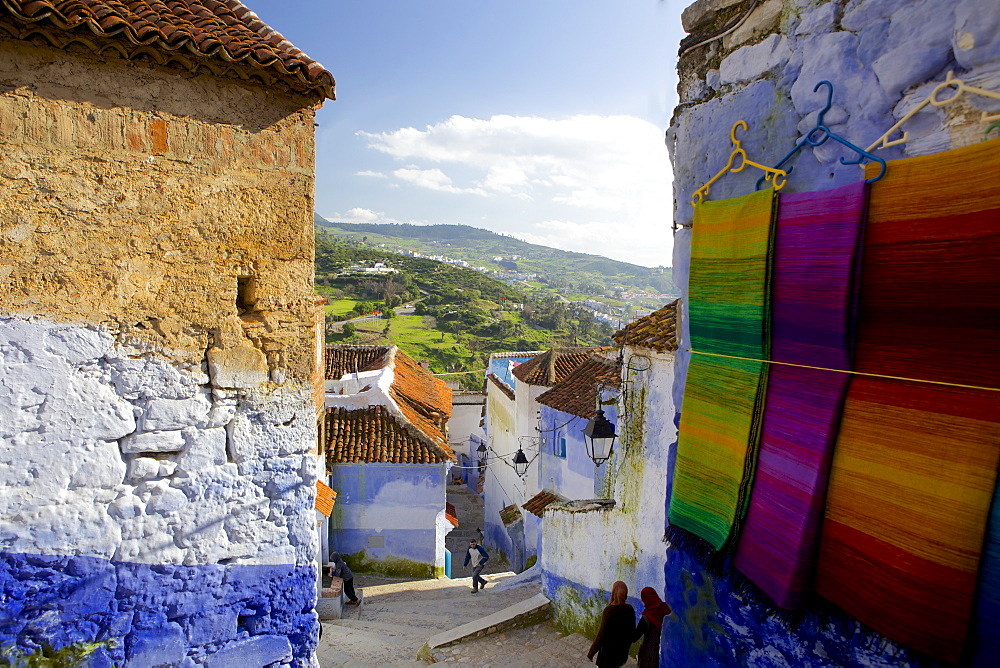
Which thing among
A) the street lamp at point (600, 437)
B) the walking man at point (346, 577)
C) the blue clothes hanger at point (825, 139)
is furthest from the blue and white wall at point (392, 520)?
the blue clothes hanger at point (825, 139)

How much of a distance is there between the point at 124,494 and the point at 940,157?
159 inches

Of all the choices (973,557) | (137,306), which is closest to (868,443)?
(973,557)

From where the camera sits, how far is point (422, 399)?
18.8 m

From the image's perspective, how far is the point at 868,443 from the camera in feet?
8.51

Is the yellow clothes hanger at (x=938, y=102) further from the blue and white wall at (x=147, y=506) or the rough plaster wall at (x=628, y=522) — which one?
the rough plaster wall at (x=628, y=522)

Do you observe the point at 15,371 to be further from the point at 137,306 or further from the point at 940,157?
the point at 940,157

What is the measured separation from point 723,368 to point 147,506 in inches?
127

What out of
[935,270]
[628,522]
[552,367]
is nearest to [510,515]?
[552,367]

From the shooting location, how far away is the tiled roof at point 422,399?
50.4ft

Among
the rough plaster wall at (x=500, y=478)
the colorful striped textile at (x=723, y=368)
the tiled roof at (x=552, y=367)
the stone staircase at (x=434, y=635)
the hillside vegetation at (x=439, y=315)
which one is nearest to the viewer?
the colorful striped textile at (x=723, y=368)

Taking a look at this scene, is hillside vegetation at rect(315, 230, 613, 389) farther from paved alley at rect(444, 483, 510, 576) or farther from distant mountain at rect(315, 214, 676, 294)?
distant mountain at rect(315, 214, 676, 294)

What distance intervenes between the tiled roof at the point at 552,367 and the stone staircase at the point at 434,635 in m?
6.16

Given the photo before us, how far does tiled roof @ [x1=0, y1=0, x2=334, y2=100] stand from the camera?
2885mm

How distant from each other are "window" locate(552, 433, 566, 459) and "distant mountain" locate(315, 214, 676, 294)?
87609 mm
